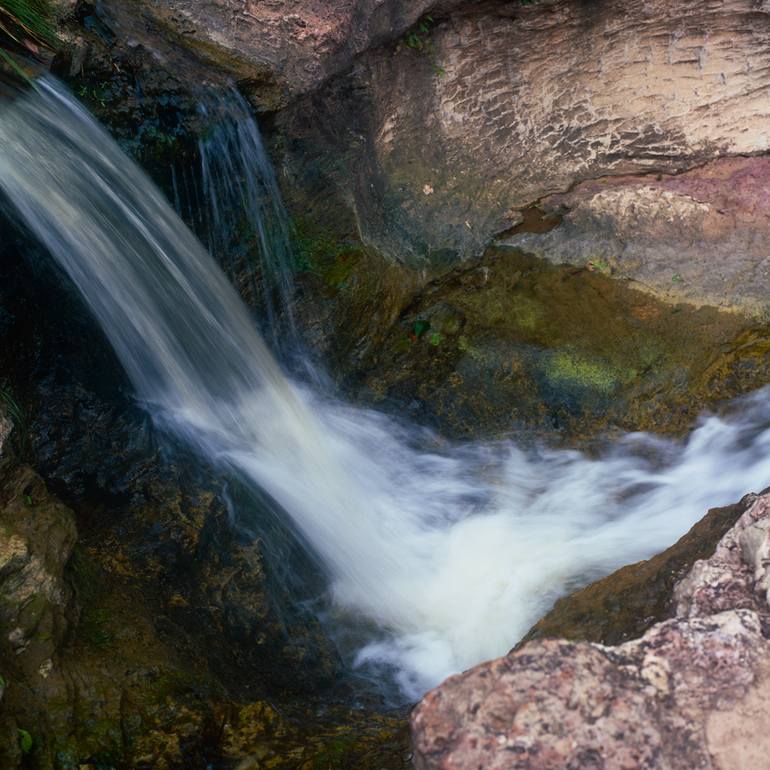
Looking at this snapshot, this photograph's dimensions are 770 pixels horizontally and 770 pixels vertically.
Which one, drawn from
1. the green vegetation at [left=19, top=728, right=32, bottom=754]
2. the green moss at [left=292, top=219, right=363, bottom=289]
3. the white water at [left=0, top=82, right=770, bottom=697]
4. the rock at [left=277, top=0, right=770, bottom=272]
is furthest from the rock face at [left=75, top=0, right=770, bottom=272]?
the green vegetation at [left=19, top=728, right=32, bottom=754]

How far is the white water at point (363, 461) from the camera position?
135 inches

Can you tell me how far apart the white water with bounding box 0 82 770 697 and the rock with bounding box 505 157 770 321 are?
76 centimetres

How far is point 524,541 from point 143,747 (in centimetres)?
200

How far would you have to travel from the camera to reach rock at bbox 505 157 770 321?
4570 millimetres

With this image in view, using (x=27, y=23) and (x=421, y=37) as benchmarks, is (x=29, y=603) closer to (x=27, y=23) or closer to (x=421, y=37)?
(x=27, y=23)

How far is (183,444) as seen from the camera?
3.82m

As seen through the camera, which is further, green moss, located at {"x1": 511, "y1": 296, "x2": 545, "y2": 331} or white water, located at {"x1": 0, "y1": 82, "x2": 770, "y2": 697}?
green moss, located at {"x1": 511, "y1": 296, "x2": 545, "y2": 331}

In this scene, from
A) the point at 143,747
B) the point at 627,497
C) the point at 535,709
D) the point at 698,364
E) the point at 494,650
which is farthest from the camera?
the point at 698,364

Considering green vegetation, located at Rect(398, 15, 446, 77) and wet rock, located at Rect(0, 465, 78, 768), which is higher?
green vegetation, located at Rect(398, 15, 446, 77)

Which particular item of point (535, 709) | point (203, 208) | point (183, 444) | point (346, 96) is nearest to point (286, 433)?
point (183, 444)

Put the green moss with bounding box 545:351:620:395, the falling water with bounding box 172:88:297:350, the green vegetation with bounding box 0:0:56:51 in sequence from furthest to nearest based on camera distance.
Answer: the green moss with bounding box 545:351:620:395
the falling water with bounding box 172:88:297:350
the green vegetation with bounding box 0:0:56:51

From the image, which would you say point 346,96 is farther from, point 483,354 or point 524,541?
point 524,541

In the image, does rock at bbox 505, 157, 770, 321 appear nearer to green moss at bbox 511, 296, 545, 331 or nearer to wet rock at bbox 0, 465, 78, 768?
green moss at bbox 511, 296, 545, 331

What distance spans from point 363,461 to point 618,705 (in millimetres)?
2604
